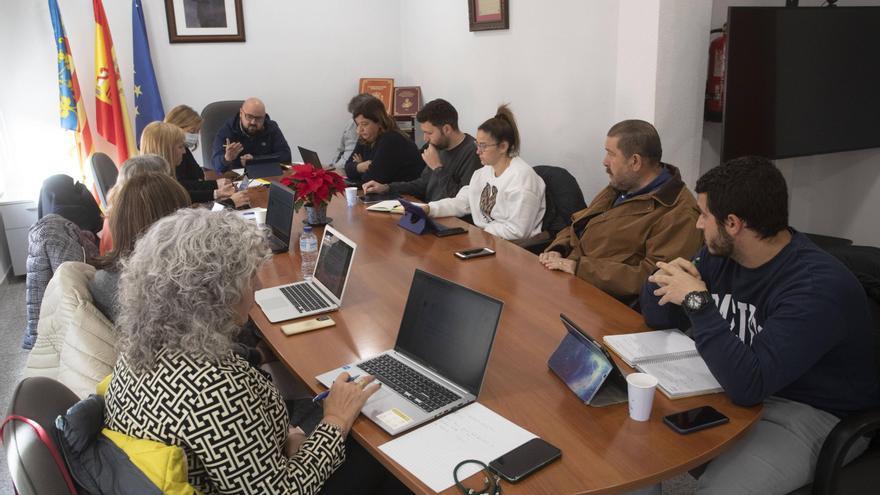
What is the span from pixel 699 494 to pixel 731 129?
1.85 metres

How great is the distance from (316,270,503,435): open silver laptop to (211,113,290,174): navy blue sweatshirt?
3.28 m

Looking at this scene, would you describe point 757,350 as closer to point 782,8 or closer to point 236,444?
point 236,444

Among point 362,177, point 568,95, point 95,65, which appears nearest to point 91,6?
point 95,65

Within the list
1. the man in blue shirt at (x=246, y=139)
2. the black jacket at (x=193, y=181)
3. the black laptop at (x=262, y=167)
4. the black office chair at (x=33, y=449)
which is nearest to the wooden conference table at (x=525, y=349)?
the black office chair at (x=33, y=449)

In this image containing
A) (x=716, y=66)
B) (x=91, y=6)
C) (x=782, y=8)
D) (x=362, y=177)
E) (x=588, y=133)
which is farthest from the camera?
(x=91, y=6)

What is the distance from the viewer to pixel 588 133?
3.70 meters

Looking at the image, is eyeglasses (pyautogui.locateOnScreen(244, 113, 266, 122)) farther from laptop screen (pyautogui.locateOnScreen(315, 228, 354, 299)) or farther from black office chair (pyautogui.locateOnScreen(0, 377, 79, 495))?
black office chair (pyautogui.locateOnScreen(0, 377, 79, 495))

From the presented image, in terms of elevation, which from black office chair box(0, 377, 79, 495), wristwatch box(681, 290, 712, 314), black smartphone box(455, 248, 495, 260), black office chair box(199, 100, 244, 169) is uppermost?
black office chair box(199, 100, 244, 169)

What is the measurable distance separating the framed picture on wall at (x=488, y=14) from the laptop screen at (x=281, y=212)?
216cm

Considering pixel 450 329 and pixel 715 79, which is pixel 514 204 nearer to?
pixel 715 79

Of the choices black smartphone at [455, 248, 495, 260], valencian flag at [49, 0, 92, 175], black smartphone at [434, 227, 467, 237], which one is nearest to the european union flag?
valencian flag at [49, 0, 92, 175]

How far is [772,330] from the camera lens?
1465 millimetres

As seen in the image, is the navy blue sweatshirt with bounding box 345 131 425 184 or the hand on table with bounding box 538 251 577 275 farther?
the navy blue sweatshirt with bounding box 345 131 425 184

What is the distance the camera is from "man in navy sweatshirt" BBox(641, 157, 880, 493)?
144 centimetres
